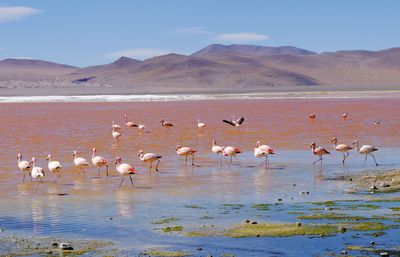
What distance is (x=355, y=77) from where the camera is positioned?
604ft

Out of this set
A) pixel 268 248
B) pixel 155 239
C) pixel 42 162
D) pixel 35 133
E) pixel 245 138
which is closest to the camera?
pixel 268 248

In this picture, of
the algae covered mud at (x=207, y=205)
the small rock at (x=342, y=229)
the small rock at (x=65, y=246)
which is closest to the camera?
the small rock at (x=65, y=246)

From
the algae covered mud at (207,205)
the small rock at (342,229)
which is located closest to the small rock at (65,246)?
the algae covered mud at (207,205)

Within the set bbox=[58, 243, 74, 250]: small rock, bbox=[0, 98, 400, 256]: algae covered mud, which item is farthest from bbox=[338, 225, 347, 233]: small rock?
bbox=[58, 243, 74, 250]: small rock

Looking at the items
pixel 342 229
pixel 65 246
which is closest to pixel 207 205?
pixel 342 229

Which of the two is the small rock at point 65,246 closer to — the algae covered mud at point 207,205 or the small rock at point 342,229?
the algae covered mud at point 207,205

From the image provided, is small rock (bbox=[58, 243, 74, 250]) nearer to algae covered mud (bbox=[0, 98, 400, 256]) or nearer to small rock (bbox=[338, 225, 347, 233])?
algae covered mud (bbox=[0, 98, 400, 256])

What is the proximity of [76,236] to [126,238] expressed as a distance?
2.54ft

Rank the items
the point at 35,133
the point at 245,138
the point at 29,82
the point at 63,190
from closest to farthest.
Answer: the point at 63,190 → the point at 245,138 → the point at 35,133 → the point at 29,82

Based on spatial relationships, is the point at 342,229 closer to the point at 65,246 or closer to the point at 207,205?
the point at 207,205

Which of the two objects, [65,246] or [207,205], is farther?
[207,205]

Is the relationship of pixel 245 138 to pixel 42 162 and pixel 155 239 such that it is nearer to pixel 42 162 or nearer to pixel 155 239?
pixel 42 162

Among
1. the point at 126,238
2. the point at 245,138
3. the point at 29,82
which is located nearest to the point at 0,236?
the point at 126,238

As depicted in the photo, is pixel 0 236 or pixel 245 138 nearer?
pixel 0 236
